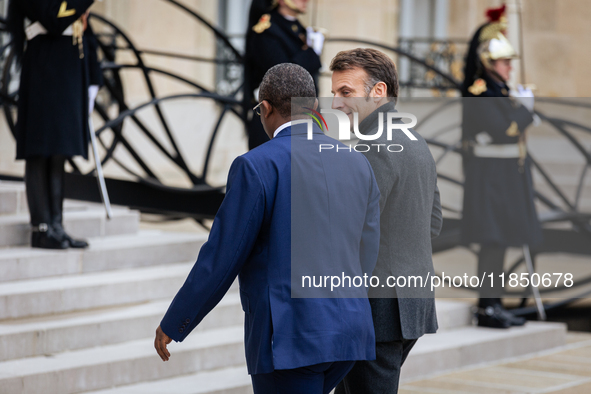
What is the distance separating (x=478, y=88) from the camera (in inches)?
212

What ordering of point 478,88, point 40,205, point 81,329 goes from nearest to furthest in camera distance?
1. point 81,329
2. point 40,205
3. point 478,88

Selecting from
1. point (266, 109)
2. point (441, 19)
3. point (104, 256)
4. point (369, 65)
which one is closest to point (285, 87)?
point (266, 109)

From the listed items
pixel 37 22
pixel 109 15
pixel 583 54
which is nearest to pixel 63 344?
pixel 37 22

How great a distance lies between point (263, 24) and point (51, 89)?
4.24ft

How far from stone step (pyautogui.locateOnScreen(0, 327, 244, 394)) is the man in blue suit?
155cm

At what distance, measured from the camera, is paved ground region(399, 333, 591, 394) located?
4551 mm

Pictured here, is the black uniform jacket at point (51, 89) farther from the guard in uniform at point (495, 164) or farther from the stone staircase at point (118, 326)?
the guard in uniform at point (495, 164)

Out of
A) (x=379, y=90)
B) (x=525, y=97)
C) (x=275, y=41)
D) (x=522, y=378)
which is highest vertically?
(x=275, y=41)

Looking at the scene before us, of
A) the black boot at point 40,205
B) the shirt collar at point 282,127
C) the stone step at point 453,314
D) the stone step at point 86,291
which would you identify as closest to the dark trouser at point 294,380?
the shirt collar at point 282,127

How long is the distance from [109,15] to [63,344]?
790cm

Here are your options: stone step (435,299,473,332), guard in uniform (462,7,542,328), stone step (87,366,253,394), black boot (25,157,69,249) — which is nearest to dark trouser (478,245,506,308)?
guard in uniform (462,7,542,328)

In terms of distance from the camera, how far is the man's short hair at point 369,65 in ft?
8.49

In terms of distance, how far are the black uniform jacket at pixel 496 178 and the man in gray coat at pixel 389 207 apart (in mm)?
2881

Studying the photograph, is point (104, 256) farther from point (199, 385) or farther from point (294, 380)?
point (294, 380)
